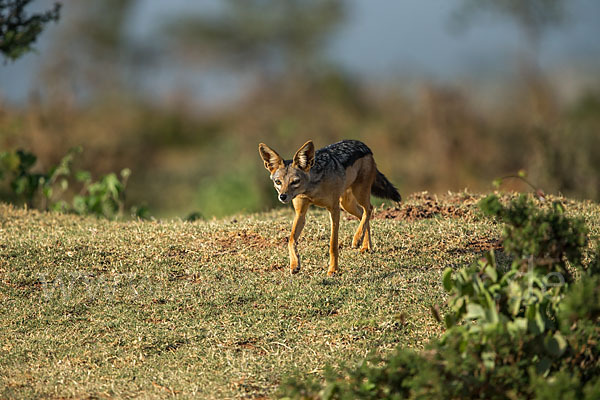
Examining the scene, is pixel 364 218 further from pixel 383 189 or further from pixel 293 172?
pixel 293 172

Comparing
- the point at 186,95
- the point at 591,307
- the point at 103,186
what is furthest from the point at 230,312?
the point at 186,95

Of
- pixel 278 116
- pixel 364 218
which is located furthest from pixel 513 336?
pixel 278 116

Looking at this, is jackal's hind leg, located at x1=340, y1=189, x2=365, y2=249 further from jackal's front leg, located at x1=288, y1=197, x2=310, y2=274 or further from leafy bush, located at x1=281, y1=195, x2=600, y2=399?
leafy bush, located at x1=281, y1=195, x2=600, y2=399

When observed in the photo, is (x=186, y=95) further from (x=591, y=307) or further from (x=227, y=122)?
(x=591, y=307)

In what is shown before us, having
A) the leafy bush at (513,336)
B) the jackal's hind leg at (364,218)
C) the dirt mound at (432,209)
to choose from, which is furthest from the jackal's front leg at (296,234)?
the dirt mound at (432,209)

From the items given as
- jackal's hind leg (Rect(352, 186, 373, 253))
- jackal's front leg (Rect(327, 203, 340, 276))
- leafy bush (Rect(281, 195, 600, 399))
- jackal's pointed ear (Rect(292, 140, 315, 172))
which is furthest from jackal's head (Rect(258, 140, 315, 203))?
leafy bush (Rect(281, 195, 600, 399))

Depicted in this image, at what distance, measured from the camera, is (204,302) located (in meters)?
7.18

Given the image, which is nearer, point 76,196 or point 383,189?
point 383,189

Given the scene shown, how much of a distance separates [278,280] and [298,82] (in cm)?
3513

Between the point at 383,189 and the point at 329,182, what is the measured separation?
166cm

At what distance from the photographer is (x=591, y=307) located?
15.4ft

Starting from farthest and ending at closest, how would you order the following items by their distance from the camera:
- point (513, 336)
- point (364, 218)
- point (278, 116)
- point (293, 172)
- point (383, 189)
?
1. point (278, 116)
2. point (383, 189)
3. point (364, 218)
4. point (293, 172)
5. point (513, 336)

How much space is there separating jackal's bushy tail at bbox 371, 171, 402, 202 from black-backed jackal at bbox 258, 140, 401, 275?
0.21 m

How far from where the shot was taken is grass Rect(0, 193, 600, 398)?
5938 millimetres
